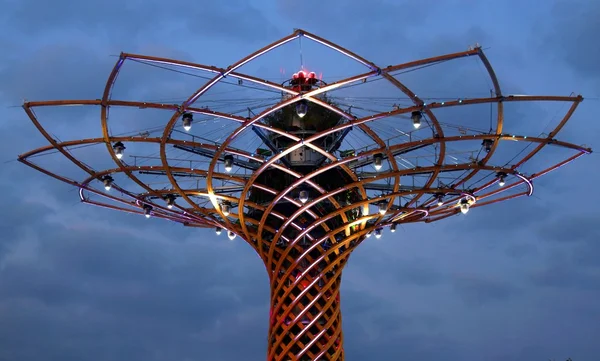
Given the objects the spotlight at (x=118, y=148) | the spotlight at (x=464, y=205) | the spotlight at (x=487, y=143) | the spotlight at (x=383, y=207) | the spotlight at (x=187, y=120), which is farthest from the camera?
the spotlight at (x=383, y=207)

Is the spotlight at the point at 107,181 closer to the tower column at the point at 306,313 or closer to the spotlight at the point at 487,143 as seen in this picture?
the tower column at the point at 306,313

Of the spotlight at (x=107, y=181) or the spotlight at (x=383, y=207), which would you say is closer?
Answer: the spotlight at (x=107, y=181)

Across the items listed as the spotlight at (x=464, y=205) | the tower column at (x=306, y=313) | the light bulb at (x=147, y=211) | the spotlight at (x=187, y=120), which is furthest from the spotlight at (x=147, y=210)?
the spotlight at (x=464, y=205)

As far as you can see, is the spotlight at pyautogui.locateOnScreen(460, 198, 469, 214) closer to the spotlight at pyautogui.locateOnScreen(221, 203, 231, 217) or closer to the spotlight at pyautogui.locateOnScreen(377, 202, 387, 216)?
the spotlight at pyautogui.locateOnScreen(377, 202, 387, 216)

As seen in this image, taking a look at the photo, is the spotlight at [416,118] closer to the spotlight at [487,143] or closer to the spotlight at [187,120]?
the spotlight at [487,143]

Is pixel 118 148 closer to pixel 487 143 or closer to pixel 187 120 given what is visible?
pixel 187 120

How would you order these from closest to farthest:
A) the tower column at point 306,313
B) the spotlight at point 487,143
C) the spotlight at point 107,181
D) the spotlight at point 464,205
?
the spotlight at point 487,143, the spotlight at point 107,181, the spotlight at point 464,205, the tower column at point 306,313

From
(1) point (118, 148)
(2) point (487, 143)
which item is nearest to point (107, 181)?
(1) point (118, 148)

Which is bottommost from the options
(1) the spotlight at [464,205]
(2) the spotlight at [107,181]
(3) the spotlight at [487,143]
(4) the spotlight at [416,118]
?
(4) the spotlight at [416,118]

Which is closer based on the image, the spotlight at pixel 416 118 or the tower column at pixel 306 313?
the spotlight at pixel 416 118

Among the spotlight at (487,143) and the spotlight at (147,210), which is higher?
the spotlight at (147,210)

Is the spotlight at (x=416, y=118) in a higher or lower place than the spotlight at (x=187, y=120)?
lower

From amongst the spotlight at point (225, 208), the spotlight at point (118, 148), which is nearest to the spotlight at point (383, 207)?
the spotlight at point (225, 208)

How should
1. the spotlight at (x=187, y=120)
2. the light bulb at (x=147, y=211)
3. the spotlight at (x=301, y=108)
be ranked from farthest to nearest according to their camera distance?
the light bulb at (x=147, y=211) → the spotlight at (x=187, y=120) → the spotlight at (x=301, y=108)
